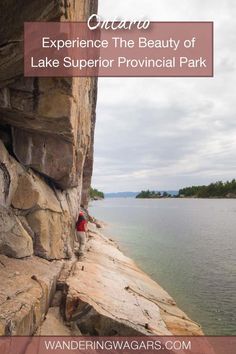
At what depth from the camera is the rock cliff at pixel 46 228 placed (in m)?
9.67

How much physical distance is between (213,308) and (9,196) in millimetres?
14439

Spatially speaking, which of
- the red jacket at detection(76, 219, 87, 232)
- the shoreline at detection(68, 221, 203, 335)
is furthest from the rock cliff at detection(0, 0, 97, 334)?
the shoreline at detection(68, 221, 203, 335)

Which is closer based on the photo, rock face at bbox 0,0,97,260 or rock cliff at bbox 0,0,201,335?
rock cliff at bbox 0,0,201,335

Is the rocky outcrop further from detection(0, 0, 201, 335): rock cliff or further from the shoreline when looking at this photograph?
the shoreline

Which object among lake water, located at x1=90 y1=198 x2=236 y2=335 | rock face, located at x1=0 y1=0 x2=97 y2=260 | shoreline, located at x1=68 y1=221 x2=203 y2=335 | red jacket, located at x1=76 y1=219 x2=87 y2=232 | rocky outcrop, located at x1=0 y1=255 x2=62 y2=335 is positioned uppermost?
rock face, located at x1=0 y1=0 x2=97 y2=260

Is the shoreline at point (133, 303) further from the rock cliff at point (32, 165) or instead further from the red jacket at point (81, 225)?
the red jacket at point (81, 225)

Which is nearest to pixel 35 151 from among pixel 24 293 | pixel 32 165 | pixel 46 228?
pixel 32 165

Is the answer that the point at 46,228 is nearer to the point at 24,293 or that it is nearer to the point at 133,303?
the point at 24,293

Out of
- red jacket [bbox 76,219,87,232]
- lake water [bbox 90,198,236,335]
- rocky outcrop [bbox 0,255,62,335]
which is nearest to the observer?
rocky outcrop [bbox 0,255,62,335]

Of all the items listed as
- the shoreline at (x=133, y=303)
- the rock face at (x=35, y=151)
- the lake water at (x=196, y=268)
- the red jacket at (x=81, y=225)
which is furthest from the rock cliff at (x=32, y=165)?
the lake water at (x=196, y=268)

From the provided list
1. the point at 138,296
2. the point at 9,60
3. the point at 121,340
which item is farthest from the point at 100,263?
the point at 9,60

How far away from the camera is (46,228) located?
51.6 feet

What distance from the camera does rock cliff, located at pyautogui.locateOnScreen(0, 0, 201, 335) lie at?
31.7 feet

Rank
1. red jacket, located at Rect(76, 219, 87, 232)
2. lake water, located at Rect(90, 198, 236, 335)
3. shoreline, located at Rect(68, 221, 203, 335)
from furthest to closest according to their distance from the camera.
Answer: red jacket, located at Rect(76, 219, 87, 232), lake water, located at Rect(90, 198, 236, 335), shoreline, located at Rect(68, 221, 203, 335)
